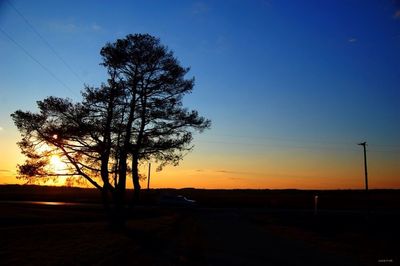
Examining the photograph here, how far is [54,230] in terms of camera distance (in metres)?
25.4

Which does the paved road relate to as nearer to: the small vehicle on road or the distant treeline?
the distant treeline

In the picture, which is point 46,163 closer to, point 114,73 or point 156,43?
point 114,73

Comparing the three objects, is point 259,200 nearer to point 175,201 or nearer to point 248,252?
point 175,201

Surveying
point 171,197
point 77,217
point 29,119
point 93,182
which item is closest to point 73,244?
point 93,182

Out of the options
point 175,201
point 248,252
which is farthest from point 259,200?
point 248,252

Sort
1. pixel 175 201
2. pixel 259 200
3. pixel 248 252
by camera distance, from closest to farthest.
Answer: pixel 248 252, pixel 175 201, pixel 259 200

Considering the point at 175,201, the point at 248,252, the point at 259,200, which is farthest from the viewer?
the point at 259,200

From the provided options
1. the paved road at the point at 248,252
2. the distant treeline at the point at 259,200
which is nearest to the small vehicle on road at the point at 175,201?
the distant treeline at the point at 259,200

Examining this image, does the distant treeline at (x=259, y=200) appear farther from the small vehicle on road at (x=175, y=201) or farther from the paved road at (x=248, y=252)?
the paved road at (x=248, y=252)

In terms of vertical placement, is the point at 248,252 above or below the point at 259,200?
below

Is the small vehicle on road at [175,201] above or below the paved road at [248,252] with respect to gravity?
above

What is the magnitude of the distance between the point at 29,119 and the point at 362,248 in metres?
16.9

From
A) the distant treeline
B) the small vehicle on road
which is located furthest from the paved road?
the small vehicle on road

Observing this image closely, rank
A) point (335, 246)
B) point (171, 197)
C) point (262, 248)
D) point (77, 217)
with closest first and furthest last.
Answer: point (262, 248), point (335, 246), point (77, 217), point (171, 197)
